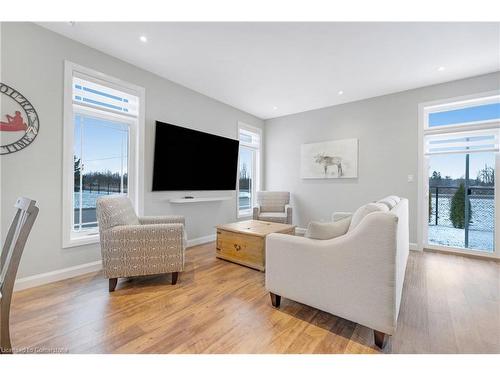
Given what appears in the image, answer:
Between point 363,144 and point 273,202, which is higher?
point 363,144

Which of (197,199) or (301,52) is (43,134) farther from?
(301,52)

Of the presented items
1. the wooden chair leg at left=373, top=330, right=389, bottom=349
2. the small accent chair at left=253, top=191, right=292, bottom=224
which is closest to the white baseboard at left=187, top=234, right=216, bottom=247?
the small accent chair at left=253, top=191, right=292, bottom=224

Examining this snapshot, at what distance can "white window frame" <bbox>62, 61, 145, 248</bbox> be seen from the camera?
2418 mm

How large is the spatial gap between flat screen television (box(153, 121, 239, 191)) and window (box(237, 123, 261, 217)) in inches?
19.2

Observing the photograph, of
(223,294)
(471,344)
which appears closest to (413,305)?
(471,344)

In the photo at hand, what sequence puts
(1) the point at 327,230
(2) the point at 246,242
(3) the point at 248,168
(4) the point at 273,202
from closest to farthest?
(1) the point at 327,230
(2) the point at 246,242
(4) the point at 273,202
(3) the point at 248,168

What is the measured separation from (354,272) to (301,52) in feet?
8.02

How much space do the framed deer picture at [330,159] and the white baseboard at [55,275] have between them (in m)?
3.93

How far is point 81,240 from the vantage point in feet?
8.41

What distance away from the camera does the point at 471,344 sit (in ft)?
4.75

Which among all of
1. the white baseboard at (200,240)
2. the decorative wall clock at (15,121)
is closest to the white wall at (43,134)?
the decorative wall clock at (15,121)

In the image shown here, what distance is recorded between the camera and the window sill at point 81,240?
245cm

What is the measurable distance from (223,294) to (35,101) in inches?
106

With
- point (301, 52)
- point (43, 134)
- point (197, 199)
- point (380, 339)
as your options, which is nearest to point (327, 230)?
point (380, 339)
